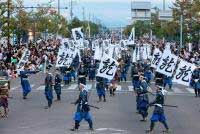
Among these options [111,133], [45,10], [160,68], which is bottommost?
[111,133]

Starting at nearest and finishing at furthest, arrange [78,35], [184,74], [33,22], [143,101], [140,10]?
[184,74] → [143,101] → [78,35] → [33,22] → [140,10]

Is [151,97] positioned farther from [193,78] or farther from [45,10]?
[45,10]

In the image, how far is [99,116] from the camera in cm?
2453

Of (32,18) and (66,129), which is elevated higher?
(32,18)

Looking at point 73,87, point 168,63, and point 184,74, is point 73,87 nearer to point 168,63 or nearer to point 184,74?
point 168,63

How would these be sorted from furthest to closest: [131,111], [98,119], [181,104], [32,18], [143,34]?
[143,34], [32,18], [181,104], [131,111], [98,119]

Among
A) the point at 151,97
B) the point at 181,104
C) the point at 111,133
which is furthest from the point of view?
the point at 151,97

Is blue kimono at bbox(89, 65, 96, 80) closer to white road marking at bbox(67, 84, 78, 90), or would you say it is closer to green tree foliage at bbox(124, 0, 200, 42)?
white road marking at bbox(67, 84, 78, 90)

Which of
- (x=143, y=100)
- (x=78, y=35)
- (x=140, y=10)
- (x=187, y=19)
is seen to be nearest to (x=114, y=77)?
(x=78, y=35)

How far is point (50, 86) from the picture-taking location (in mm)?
27641

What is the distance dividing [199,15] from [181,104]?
45.5 metres

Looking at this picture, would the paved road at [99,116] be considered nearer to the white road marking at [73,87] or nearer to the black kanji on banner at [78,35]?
the white road marking at [73,87]

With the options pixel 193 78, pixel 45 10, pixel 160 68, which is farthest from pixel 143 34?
pixel 160 68

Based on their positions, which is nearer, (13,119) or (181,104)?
(13,119)
